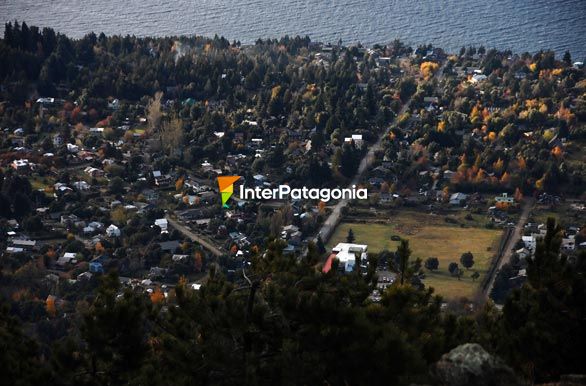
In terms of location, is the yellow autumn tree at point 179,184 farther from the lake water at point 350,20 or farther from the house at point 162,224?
the lake water at point 350,20

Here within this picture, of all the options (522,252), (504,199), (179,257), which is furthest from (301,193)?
(522,252)

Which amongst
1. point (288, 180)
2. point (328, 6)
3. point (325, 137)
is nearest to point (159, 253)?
point (288, 180)

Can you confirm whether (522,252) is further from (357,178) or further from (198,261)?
(198,261)

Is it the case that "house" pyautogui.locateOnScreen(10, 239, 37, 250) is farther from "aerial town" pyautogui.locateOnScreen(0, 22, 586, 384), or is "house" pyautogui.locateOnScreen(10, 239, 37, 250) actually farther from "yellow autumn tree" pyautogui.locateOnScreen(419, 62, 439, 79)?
"yellow autumn tree" pyautogui.locateOnScreen(419, 62, 439, 79)

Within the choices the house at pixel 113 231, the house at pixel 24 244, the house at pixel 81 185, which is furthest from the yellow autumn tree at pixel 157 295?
the house at pixel 81 185

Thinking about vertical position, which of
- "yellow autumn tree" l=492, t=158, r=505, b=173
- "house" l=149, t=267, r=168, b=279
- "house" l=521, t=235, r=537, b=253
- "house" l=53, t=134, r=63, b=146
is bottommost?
"house" l=149, t=267, r=168, b=279

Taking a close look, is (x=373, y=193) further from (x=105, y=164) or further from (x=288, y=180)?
(x=105, y=164)

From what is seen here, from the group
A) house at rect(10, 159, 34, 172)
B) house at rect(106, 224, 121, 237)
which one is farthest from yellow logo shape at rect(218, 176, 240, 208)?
house at rect(10, 159, 34, 172)
